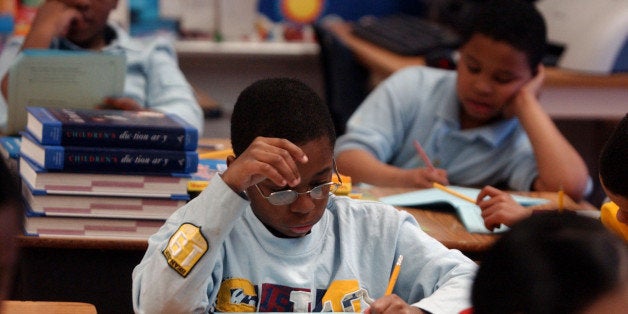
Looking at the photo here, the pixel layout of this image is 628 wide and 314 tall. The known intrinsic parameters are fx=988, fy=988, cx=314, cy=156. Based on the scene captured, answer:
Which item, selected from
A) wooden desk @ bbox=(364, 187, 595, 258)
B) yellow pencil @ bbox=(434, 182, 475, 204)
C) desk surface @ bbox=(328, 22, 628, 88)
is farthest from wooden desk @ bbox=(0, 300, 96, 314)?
desk surface @ bbox=(328, 22, 628, 88)

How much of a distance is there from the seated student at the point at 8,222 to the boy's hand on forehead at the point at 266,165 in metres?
0.57

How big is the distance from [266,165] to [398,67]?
7.39 feet

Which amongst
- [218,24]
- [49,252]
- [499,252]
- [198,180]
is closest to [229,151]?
[198,180]

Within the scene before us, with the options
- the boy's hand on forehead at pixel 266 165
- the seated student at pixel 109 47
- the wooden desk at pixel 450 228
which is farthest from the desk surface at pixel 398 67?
the boy's hand on forehead at pixel 266 165

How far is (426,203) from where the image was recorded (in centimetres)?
241

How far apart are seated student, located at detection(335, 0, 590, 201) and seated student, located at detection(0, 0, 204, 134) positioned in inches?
21.3

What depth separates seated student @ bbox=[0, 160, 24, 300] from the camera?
3.37 feet

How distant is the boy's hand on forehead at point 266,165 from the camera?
1.62 meters

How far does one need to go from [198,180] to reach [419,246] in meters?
0.59

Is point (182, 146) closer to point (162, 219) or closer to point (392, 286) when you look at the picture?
point (162, 219)

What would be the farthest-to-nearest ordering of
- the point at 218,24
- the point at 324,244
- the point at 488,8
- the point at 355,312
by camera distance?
the point at 218,24
the point at 488,8
the point at 324,244
the point at 355,312

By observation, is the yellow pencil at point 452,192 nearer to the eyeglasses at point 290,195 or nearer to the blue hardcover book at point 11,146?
the eyeglasses at point 290,195

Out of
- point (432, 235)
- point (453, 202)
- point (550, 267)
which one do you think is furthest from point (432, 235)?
point (550, 267)

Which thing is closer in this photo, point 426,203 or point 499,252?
point 499,252
